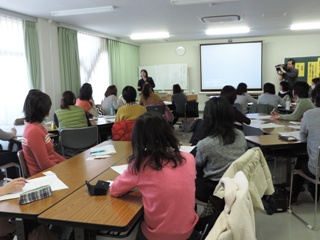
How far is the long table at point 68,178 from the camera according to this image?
155 cm

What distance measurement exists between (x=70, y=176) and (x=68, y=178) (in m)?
0.05

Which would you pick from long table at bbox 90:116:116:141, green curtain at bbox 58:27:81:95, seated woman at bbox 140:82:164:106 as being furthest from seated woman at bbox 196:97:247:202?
green curtain at bbox 58:27:81:95

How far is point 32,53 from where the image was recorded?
5.77 m

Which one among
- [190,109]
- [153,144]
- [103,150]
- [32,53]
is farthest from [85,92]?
[153,144]

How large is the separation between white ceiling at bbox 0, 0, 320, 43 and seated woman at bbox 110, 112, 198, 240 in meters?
3.76

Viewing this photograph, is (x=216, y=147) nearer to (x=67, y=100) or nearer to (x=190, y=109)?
(x=67, y=100)

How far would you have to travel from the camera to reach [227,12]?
577cm

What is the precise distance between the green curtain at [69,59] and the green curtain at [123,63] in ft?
5.76

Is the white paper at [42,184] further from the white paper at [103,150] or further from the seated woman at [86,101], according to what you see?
the seated woman at [86,101]

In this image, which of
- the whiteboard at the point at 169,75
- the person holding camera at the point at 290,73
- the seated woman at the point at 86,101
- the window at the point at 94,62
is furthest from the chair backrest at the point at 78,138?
the whiteboard at the point at 169,75

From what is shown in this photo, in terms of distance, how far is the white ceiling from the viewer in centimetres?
493

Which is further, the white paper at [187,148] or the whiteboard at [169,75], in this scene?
the whiteboard at [169,75]

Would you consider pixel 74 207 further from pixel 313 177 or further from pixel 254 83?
pixel 254 83

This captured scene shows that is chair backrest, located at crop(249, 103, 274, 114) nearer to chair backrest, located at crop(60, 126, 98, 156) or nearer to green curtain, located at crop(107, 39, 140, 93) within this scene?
chair backrest, located at crop(60, 126, 98, 156)
